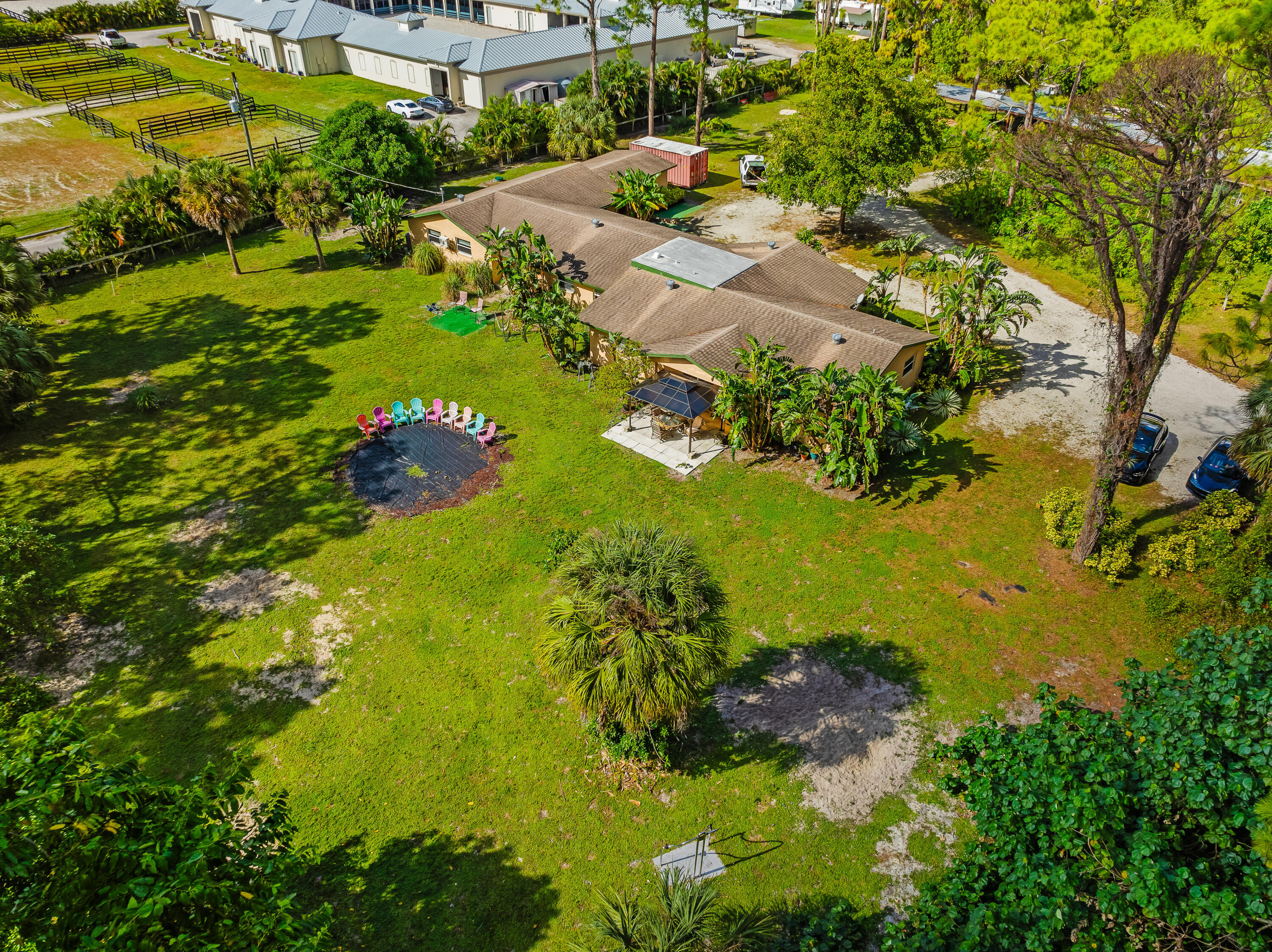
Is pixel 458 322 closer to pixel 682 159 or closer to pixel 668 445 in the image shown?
pixel 668 445

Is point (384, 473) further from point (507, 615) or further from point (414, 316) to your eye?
point (414, 316)

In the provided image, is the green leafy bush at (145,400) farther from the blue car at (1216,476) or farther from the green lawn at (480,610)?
the blue car at (1216,476)

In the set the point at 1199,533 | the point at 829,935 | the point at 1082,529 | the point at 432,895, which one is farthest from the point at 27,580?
the point at 1199,533

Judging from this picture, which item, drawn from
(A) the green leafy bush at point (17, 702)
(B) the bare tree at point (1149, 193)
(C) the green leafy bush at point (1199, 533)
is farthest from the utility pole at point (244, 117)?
(C) the green leafy bush at point (1199, 533)

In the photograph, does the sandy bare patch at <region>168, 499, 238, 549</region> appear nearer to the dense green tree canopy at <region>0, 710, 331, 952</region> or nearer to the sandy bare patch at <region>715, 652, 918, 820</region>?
the dense green tree canopy at <region>0, 710, 331, 952</region>

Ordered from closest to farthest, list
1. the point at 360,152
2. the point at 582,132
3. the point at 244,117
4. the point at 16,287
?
the point at 16,287, the point at 360,152, the point at 244,117, the point at 582,132
